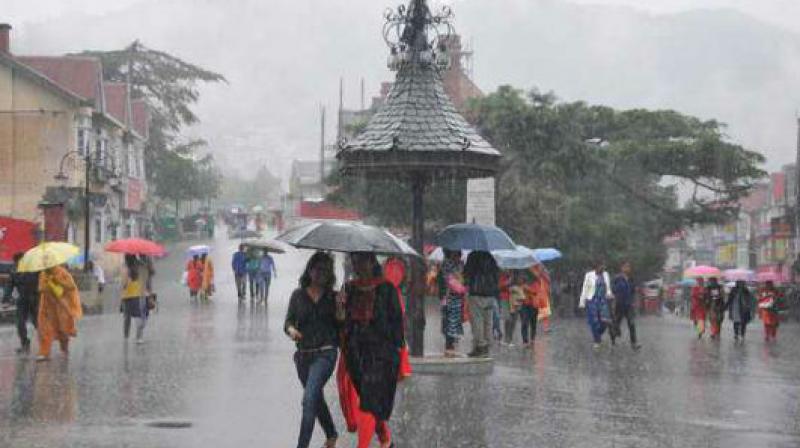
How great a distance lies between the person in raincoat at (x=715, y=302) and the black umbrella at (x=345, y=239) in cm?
1779

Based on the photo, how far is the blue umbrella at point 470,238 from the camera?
15.3m

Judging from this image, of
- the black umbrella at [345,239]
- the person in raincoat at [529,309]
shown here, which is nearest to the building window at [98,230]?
the person in raincoat at [529,309]

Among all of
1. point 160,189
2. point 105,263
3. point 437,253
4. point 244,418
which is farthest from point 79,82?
point 244,418

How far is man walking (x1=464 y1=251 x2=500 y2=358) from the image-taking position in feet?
53.2

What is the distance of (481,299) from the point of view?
16266 mm

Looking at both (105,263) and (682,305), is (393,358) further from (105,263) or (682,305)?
(682,305)

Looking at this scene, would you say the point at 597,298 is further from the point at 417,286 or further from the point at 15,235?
the point at 15,235

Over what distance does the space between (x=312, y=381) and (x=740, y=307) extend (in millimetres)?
19144

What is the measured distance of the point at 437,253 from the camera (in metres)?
22.5

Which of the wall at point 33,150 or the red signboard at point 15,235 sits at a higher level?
the wall at point 33,150

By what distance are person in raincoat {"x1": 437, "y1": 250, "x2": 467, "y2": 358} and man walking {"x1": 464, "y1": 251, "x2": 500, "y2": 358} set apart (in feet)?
0.46

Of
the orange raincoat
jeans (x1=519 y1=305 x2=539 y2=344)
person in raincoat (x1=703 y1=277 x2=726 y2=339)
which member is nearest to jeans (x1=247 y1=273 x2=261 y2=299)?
the orange raincoat

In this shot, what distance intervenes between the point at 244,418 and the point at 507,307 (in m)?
11.3

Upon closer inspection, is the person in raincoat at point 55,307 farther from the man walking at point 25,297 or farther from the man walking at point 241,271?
the man walking at point 241,271
